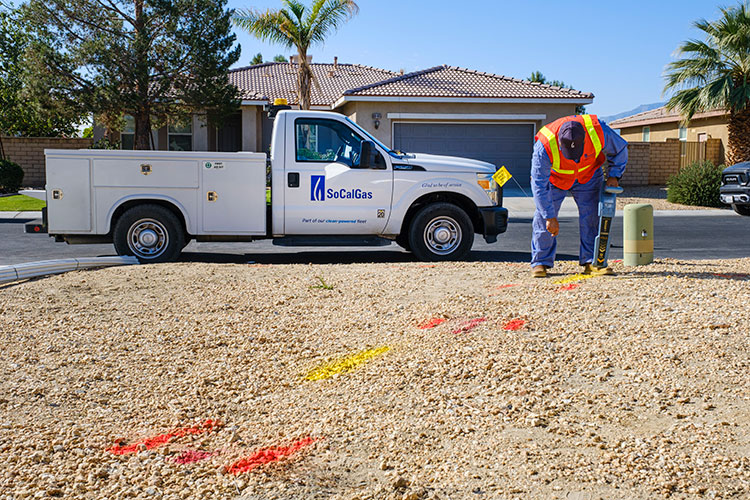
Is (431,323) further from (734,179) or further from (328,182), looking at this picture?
A: (734,179)

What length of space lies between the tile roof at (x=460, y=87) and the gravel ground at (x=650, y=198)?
386 cm

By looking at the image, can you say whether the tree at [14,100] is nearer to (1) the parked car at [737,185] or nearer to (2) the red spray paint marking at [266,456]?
(1) the parked car at [737,185]

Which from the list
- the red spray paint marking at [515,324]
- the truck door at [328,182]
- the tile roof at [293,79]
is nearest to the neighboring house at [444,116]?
the tile roof at [293,79]

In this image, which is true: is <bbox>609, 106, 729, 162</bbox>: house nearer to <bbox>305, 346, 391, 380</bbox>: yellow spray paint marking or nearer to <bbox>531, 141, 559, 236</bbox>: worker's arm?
<bbox>531, 141, 559, 236</bbox>: worker's arm

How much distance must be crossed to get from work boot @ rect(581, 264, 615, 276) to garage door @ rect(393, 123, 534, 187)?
62.3 feet

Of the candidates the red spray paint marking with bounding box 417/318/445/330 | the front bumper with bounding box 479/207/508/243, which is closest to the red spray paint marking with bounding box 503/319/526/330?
the red spray paint marking with bounding box 417/318/445/330

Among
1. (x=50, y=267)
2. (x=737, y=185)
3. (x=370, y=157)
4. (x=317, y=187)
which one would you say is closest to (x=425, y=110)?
(x=737, y=185)

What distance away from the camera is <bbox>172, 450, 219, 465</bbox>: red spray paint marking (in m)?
3.71

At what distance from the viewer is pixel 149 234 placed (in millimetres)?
10023

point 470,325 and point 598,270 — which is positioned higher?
point 598,270

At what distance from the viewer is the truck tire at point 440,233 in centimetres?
1029

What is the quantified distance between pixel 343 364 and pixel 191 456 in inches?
59.3

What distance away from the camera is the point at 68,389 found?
15.4 feet

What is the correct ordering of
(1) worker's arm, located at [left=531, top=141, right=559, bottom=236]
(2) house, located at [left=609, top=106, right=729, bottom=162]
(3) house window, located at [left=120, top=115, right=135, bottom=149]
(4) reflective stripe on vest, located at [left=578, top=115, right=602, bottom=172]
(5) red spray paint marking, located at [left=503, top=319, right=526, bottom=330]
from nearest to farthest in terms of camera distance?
(5) red spray paint marking, located at [left=503, top=319, right=526, bottom=330]
(4) reflective stripe on vest, located at [left=578, top=115, right=602, bottom=172]
(1) worker's arm, located at [left=531, top=141, right=559, bottom=236]
(3) house window, located at [left=120, top=115, right=135, bottom=149]
(2) house, located at [left=609, top=106, right=729, bottom=162]
